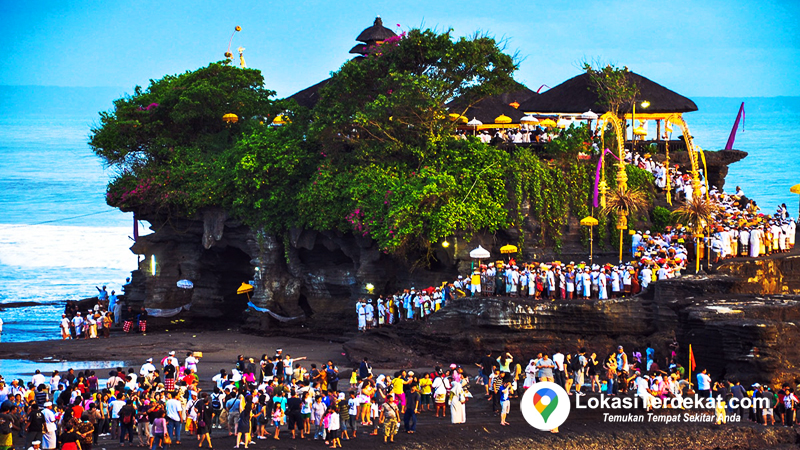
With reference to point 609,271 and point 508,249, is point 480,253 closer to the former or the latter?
point 508,249

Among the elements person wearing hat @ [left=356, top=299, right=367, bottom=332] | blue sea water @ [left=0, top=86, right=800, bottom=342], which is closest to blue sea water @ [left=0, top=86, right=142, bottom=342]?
blue sea water @ [left=0, top=86, right=800, bottom=342]

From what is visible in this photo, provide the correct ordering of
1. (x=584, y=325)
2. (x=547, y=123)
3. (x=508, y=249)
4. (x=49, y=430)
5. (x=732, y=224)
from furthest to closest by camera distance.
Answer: (x=547, y=123) < (x=732, y=224) < (x=508, y=249) < (x=584, y=325) < (x=49, y=430)

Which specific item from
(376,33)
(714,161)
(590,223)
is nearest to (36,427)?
(590,223)

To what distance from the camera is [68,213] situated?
109 metres

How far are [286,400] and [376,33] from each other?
2542 centimetres

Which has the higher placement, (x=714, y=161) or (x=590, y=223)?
(x=714, y=161)

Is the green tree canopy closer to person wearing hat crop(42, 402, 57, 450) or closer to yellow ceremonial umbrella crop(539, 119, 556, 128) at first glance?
yellow ceremonial umbrella crop(539, 119, 556, 128)

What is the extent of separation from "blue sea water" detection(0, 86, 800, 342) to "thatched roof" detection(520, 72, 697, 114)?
22.4 m

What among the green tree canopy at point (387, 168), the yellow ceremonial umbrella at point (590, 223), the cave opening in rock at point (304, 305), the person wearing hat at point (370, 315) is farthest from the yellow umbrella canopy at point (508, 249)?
the cave opening in rock at point (304, 305)

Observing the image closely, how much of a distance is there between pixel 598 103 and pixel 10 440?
2647cm

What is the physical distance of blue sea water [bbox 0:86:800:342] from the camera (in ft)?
230

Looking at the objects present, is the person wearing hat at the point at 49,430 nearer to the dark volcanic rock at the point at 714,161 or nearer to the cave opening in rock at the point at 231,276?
the cave opening in rock at the point at 231,276

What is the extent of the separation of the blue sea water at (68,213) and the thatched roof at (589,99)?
2239 cm

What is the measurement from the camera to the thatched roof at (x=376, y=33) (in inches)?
1898
